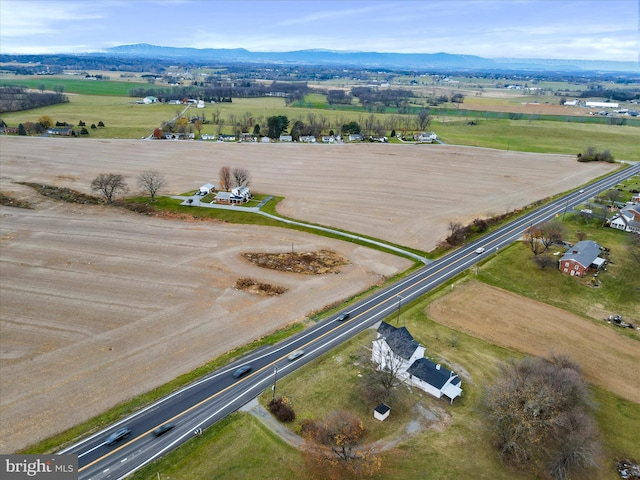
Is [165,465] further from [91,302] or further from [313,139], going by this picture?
[313,139]

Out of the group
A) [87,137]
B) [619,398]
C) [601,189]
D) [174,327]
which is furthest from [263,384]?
[87,137]

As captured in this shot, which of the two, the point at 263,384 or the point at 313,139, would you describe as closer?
the point at 263,384

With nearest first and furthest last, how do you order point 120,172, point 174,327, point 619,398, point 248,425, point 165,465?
point 165,465
point 248,425
point 619,398
point 174,327
point 120,172

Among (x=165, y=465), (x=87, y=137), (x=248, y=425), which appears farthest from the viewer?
(x=87, y=137)

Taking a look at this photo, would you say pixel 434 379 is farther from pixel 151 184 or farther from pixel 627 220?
pixel 151 184

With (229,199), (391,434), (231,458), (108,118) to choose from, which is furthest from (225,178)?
(108,118)

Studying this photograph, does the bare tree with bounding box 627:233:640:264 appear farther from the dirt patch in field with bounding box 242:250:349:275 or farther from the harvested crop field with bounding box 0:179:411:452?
the dirt patch in field with bounding box 242:250:349:275

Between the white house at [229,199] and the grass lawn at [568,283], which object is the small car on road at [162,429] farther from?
the white house at [229,199]

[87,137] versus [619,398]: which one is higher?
[87,137]
